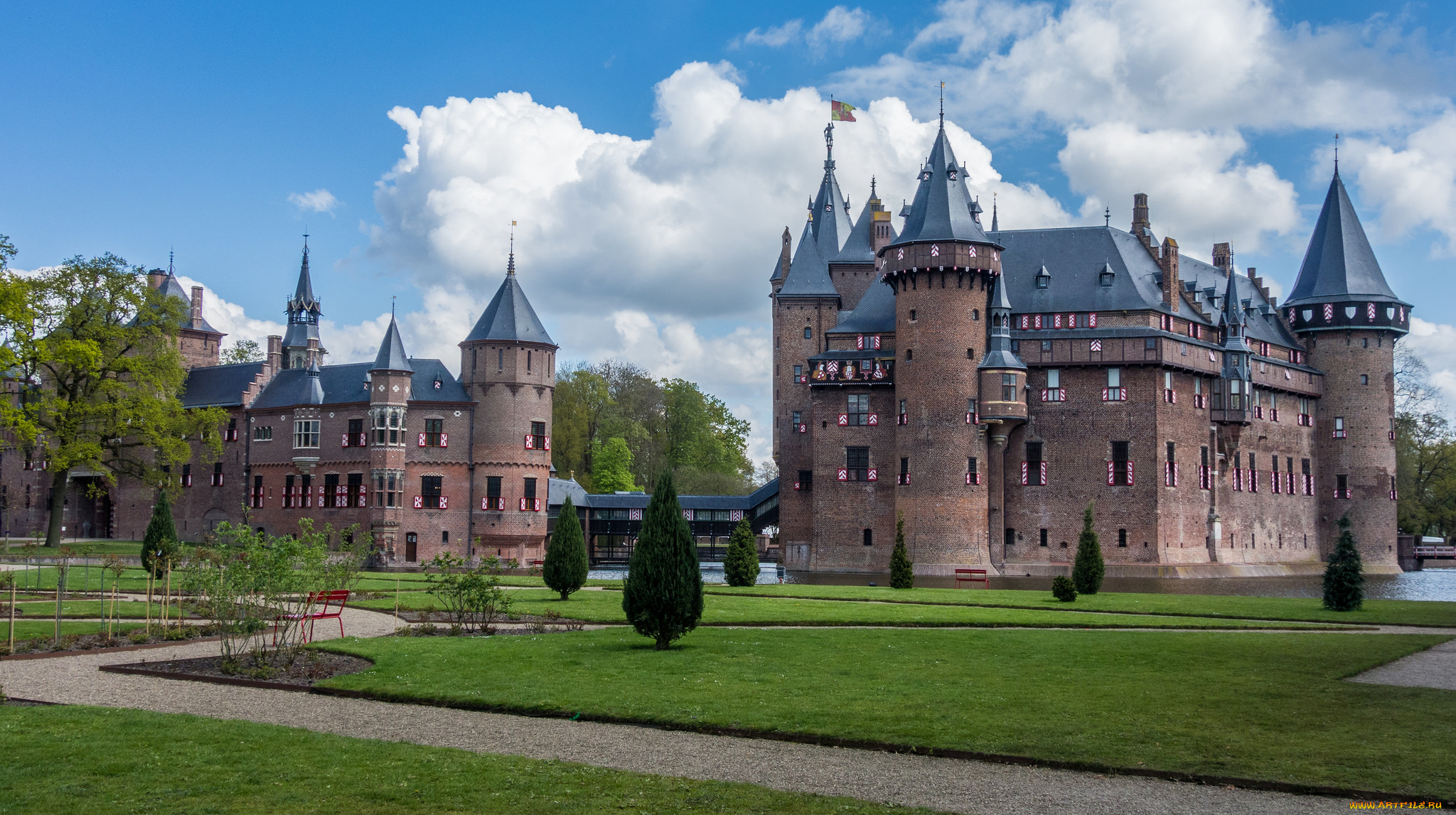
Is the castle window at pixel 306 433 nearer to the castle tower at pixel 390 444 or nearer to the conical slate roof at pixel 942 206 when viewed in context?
the castle tower at pixel 390 444

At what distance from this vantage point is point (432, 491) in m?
55.8

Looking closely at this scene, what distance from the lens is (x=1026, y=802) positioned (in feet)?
30.2

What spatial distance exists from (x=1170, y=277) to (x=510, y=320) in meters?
33.5

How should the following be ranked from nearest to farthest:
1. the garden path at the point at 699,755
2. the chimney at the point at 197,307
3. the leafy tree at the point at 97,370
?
the garden path at the point at 699,755 < the leafy tree at the point at 97,370 < the chimney at the point at 197,307

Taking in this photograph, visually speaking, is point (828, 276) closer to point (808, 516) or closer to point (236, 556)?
point (808, 516)

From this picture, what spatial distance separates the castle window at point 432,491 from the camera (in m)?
55.7

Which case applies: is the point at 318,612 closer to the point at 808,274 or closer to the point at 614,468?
the point at 808,274

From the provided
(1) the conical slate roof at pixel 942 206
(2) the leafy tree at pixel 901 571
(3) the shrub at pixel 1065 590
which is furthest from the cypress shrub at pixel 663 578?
(1) the conical slate roof at pixel 942 206

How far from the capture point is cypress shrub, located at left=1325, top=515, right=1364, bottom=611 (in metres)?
26.7

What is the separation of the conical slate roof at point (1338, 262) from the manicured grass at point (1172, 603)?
37280 mm

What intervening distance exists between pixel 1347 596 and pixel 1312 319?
4271cm

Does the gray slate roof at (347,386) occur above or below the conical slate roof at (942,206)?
below

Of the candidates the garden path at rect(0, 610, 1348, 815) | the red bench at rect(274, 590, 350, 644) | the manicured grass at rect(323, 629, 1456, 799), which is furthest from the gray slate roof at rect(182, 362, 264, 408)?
the garden path at rect(0, 610, 1348, 815)

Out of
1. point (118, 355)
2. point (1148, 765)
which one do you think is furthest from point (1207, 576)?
point (118, 355)
